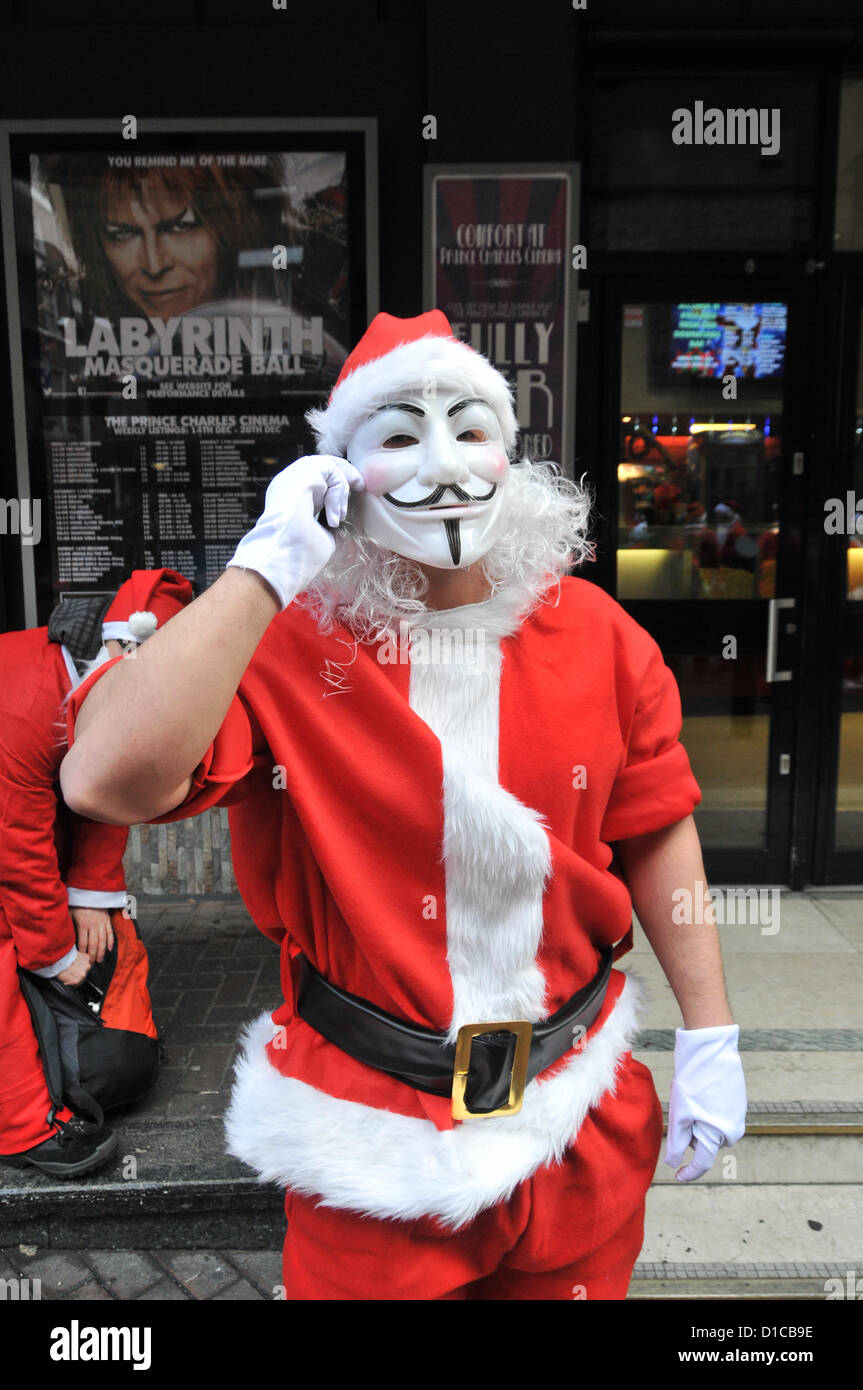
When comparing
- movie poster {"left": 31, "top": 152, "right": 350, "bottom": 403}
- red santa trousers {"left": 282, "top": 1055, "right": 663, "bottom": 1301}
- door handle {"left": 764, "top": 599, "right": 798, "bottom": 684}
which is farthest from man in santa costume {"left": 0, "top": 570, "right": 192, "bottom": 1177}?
door handle {"left": 764, "top": 599, "right": 798, "bottom": 684}

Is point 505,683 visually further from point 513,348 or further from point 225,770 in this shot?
point 513,348

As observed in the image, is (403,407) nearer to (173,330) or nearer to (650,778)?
(650,778)

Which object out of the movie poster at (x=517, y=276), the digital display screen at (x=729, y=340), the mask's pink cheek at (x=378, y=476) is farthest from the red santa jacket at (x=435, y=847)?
the digital display screen at (x=729, y=340)

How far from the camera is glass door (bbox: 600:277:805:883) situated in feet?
15.6

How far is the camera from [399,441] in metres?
1.66

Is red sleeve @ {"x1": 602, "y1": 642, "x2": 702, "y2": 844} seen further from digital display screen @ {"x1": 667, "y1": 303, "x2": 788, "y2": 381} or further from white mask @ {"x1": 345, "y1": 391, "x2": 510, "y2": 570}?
digital display screen @ {"x1": 667, "y1": 303, "x2": 788, "y2": 381}

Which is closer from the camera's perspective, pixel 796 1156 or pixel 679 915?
pixel 679 915

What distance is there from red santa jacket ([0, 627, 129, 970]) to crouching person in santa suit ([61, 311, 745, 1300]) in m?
1.34

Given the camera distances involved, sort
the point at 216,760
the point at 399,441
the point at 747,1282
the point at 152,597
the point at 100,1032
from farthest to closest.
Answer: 1. the point at 100,1032
2. the point at 747,1282
3. the point at 152,597
4. the point at 399,441
5. the point at 216,760

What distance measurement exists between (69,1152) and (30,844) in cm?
91

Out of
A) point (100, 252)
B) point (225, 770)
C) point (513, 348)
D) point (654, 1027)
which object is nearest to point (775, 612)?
point (513, 348)

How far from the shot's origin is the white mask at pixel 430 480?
1.59 meters

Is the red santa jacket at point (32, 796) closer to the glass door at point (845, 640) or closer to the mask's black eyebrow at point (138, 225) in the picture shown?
the mask's black eyebrow at point (138, 225)

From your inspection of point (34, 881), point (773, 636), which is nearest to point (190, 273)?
point (34, 881)
